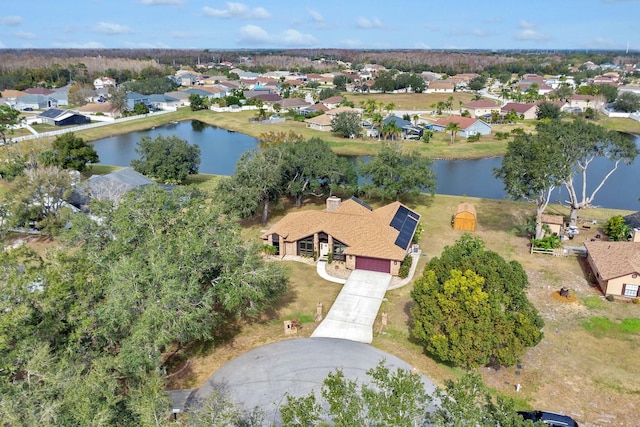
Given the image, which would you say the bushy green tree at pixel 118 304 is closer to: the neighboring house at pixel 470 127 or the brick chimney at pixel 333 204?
the brick chimney at pixel 333 204

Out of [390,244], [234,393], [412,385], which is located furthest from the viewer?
[390,244]

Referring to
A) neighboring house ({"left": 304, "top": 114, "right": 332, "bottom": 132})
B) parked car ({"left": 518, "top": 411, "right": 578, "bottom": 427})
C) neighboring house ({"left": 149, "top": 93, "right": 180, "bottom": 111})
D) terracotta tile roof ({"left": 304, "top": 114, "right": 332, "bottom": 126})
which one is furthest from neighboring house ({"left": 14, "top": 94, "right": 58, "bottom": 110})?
parked car ({"left": 518, "top": 411, "right": 578, "bottom": 427})

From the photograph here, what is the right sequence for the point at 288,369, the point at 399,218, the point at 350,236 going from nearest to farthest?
the point at 288,369
the point at 350,236
the point at 399,218

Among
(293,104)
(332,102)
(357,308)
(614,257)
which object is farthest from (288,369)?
(332,102)

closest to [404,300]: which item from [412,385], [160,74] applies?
[412,385]

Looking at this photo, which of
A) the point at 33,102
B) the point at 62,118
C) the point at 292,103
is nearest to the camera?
the point at 62,118

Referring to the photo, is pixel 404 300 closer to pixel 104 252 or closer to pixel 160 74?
pixel 104 252

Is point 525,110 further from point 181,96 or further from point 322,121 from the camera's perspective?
point 181,96
